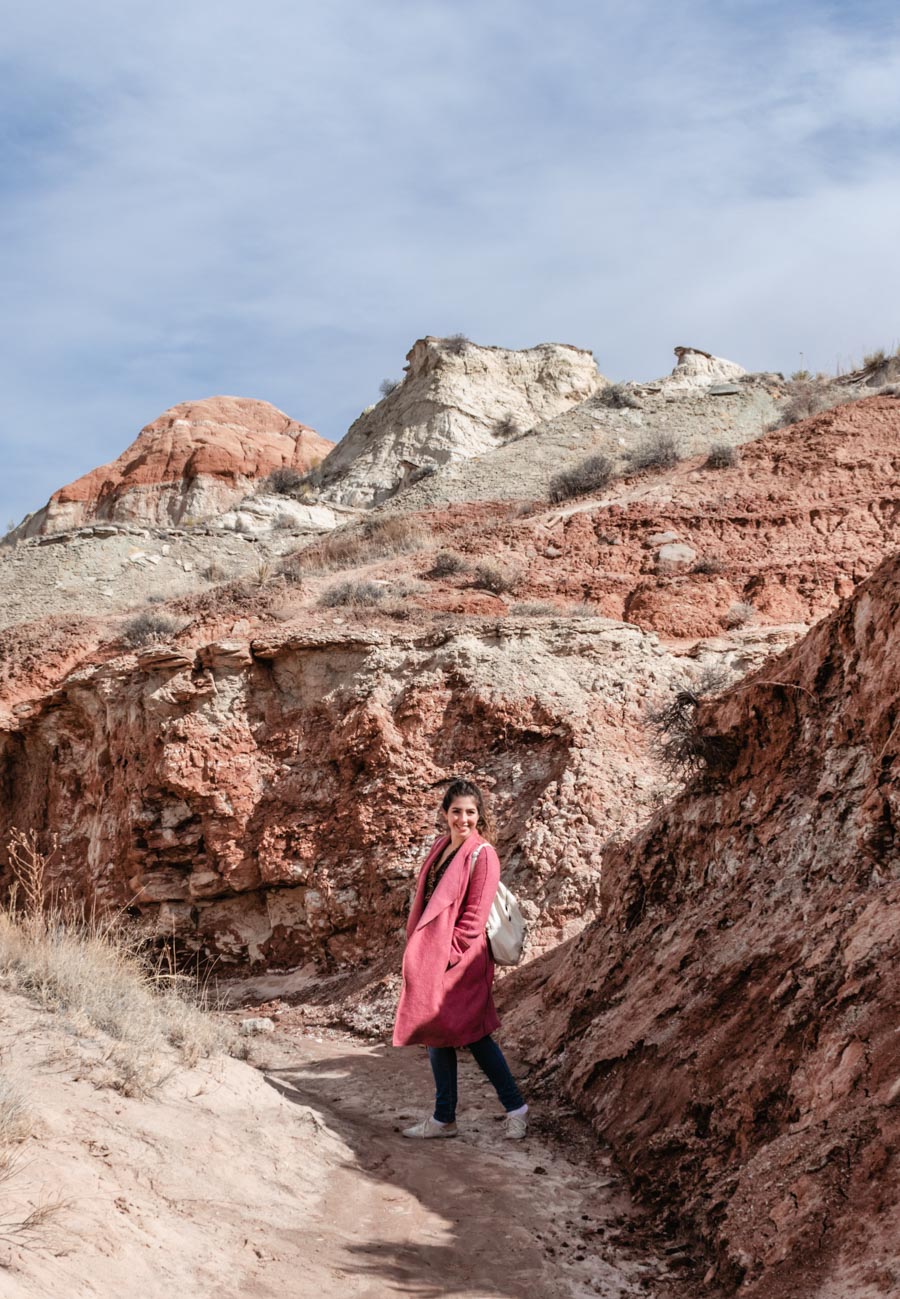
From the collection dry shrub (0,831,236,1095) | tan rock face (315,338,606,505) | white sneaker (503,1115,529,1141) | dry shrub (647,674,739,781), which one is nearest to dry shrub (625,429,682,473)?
tan rock face (315,338,606,505)

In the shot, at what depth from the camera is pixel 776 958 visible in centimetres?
467

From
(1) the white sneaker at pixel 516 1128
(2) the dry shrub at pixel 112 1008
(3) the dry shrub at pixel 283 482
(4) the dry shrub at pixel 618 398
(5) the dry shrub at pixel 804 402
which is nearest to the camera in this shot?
(2) the dry shrub at pixel 112 1008

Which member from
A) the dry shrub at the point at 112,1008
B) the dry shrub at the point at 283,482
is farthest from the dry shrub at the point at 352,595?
the dry shrub at the point at 283,482

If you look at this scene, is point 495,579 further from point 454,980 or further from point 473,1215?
point 473,1215

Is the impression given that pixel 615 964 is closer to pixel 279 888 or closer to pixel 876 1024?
pixel 876 1024

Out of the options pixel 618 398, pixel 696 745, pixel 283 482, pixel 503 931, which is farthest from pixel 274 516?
pixel 503 931

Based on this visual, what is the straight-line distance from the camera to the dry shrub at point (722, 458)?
53.5ft

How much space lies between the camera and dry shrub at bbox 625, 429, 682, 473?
17594 millimetres

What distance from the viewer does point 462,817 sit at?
219 inches

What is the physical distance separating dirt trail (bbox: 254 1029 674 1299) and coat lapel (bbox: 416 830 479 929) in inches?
41.8

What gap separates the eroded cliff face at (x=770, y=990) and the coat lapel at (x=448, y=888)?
3.78ft

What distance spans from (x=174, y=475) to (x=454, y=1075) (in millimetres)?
33812

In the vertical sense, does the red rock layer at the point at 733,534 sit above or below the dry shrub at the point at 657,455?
below

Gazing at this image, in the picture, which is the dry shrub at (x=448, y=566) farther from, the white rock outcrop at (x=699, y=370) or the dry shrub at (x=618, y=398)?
the white rock outcrop at (x=699, y=370)
